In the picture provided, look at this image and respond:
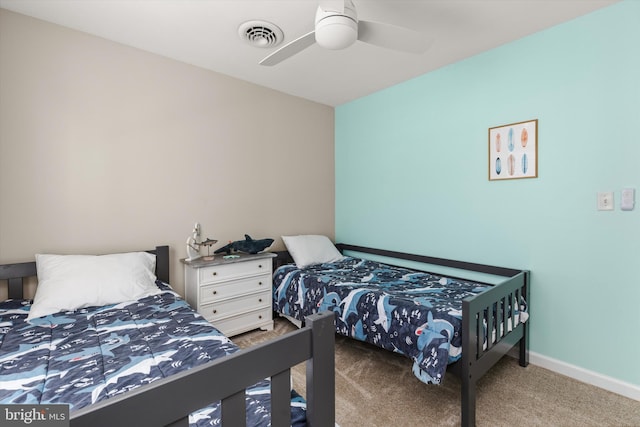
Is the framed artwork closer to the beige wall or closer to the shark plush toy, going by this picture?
the beige wall

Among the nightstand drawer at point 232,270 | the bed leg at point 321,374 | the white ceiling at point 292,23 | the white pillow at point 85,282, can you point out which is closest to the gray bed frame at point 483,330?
the bed leg at point 321,374

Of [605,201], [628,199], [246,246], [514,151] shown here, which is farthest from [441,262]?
[246,246]

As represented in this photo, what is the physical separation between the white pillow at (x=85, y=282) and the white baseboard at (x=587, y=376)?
2840mm

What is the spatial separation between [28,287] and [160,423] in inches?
86.4

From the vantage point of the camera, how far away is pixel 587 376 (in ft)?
6.71

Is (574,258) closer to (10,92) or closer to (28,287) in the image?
(28,287)

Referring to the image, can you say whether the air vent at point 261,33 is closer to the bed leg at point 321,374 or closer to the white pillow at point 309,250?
the white pillow at point 309,250

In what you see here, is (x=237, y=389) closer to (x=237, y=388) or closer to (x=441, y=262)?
(x=237, y=388)

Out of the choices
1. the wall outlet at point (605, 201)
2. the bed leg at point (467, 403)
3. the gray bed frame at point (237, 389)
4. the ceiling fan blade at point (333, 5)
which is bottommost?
the bed leg at point (467, 403)

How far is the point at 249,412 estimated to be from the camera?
3.13 ft

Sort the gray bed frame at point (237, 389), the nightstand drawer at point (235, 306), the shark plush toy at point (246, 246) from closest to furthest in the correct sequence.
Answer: the gray bed frame at point (237, 389) < the nightstand drawer at point (235, 306) < the shark plush toy at point (246, 246)

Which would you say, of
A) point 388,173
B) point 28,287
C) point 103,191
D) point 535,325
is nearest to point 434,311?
point 535,325

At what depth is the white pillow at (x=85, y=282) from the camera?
70.7 inches

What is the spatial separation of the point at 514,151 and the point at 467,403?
1828 mm
